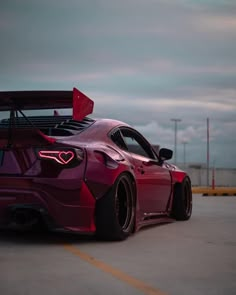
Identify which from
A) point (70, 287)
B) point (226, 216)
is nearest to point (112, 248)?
point (70, 287)

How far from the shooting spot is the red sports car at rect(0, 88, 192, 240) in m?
5.59

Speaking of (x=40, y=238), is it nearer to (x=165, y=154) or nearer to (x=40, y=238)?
(x=40, y=238)

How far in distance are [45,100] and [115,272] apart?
7.92 ft

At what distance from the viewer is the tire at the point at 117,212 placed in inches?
230

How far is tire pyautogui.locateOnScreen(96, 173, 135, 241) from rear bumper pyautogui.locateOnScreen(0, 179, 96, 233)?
0.22 meters

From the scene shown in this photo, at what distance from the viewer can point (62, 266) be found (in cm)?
462

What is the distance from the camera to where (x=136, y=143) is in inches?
300

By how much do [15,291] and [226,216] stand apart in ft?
21.2

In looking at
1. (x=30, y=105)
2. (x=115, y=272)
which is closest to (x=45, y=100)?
(x=30, y=105)

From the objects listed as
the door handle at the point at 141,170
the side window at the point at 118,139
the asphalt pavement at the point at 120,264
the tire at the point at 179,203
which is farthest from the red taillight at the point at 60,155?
the tire at the point at 179,203

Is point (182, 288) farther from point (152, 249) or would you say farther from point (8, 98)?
point (8, 98)

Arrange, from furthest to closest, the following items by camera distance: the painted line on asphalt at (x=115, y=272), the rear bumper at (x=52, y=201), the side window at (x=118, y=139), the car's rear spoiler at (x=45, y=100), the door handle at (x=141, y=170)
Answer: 1. the door handle at (x=141, y=170)
2. the side window at (x=118, y=139)
3. the car's rear spoiler at (x=45, y=100)
4. the rear bumper at (x=52, y=201)
5. the painted line on asphalt at (x=115, y=272)

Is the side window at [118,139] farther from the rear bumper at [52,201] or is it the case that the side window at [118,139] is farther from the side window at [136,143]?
the rear bumper at [52,201]

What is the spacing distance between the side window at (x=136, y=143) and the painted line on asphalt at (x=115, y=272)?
6.44ft
